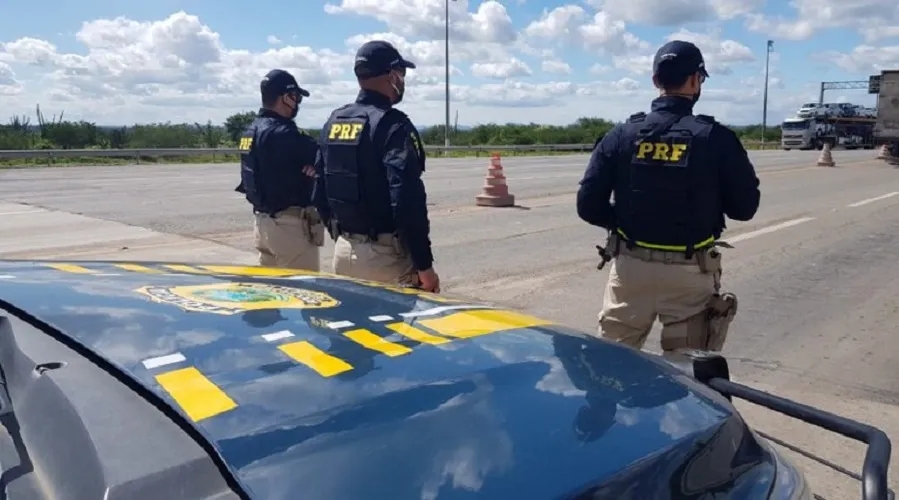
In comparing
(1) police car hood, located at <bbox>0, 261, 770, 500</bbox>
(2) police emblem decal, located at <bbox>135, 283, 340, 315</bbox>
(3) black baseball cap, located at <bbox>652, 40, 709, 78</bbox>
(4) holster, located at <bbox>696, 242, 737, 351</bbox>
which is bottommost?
(4) holster, located at <bbox>696, 242, 737, 351</bbox>

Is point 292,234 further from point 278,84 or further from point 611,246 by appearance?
point 611,246

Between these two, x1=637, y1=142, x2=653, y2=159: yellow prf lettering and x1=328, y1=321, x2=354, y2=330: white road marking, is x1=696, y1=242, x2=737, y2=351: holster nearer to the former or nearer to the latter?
x1=637, y1=142, x2=653, y2=159: yellow prf lettering

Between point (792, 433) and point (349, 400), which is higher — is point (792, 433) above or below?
below

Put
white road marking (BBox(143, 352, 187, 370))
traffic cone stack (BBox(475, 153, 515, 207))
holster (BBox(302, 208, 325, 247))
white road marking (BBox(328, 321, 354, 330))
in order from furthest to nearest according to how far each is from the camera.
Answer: traffic cone stack (BBox(475, 153, 515, 207))
holster (BBox(302, 208, 325, 247))
white road marking (BBox(328, 321, 354, 330))
white road marking (BBox(143, 352, 187, 370))

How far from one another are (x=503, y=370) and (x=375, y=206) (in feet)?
8.27

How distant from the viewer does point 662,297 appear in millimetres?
3760

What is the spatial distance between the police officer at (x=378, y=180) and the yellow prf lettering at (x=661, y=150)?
105 cm

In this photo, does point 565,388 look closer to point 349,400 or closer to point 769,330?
point 349,400

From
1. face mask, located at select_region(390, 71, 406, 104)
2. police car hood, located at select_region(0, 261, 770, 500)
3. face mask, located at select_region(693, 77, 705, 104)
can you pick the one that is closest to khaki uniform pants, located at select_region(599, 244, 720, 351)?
face mask, located at select_region(693, 77, 705, 104)

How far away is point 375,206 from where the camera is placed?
4.08 meters

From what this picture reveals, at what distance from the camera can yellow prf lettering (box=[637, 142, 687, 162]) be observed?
3461mm

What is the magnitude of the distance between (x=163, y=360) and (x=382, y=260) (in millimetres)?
2684

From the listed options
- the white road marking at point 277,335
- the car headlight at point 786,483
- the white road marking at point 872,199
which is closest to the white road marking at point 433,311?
the white road marking at point 277,335

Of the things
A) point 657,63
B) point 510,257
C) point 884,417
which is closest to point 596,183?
point 657,63
